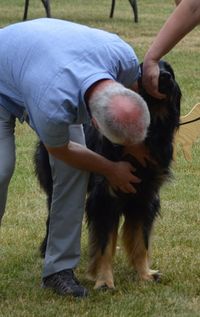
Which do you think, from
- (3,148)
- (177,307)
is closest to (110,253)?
(177,307)

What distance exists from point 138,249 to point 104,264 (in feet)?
0.82

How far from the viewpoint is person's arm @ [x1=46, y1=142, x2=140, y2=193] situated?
3.51 metres

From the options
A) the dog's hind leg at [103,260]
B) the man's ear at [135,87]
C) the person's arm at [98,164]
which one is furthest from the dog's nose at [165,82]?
the dog's hind leg at [103,260]

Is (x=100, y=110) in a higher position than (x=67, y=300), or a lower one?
higher

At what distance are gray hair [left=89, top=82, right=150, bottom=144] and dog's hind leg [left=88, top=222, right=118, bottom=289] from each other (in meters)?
1.20

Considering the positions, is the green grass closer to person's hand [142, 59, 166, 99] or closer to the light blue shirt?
the light blue shirt

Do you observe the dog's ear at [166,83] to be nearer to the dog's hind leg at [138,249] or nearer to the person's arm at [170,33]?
the person's arm at [170,33]

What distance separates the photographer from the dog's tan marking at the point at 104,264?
4.12 meters

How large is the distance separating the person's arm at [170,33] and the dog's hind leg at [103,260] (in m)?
0.97

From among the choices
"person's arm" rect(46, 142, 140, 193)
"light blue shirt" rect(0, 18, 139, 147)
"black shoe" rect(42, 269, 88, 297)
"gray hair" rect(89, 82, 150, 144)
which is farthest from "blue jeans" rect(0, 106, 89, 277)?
"gray hair" rect(89, 82, 150, 144)

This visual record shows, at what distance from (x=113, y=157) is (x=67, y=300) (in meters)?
0.77

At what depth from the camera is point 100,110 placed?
9.79 ft

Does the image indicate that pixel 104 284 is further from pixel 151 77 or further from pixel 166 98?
pixel 151 77

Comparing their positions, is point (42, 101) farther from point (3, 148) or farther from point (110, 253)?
point (110, 253)
